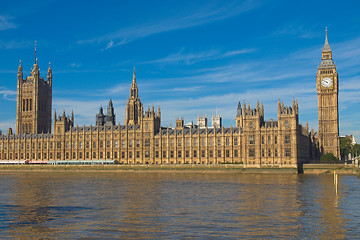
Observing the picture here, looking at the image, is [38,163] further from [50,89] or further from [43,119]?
[50,89]

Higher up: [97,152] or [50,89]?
[50,89]

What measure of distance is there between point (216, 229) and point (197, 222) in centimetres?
308

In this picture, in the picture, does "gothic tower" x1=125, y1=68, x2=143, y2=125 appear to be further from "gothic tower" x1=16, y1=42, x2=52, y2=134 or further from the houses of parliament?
"gothic tower" x1=16, y1=42, x2=52, y2=134

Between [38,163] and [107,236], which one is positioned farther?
[38,163]

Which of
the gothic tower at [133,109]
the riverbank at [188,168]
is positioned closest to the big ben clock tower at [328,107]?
the riverbank at [188,168]

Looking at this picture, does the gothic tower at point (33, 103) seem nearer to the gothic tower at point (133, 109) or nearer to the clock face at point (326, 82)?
the gothic tower at point (133, 109)

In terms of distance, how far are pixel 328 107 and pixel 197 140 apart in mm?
49008

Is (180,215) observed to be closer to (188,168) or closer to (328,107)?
(188,168)

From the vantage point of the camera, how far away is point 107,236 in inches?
1192

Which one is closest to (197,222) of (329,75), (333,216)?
(333,216)

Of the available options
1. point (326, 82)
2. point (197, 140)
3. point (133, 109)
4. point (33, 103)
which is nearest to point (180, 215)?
point (197, 140)

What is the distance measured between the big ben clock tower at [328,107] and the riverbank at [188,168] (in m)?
36.8

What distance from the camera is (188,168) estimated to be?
120188 millimetres

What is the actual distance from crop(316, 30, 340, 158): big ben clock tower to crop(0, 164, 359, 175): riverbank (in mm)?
36793
